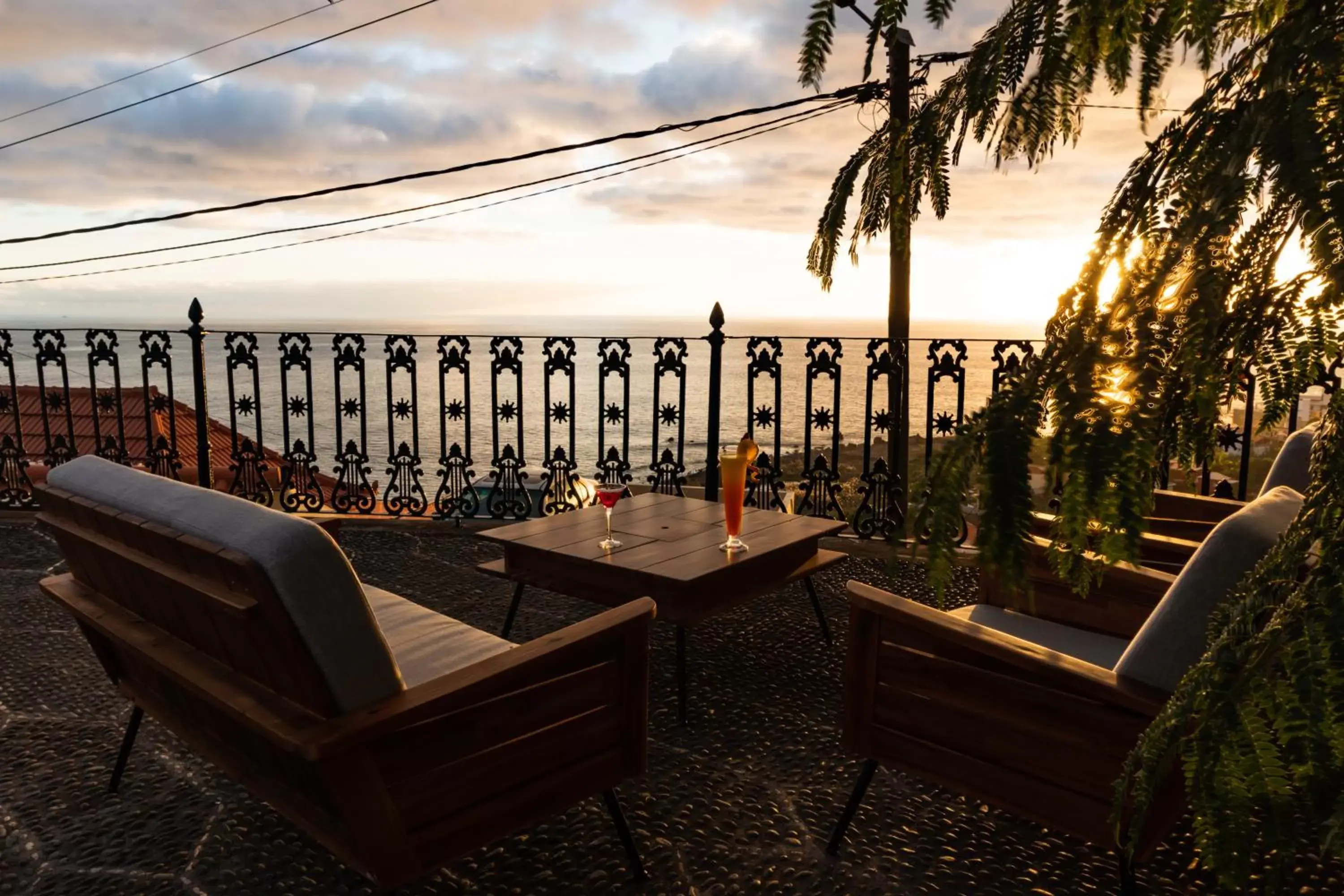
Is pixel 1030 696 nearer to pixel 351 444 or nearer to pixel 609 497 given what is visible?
pixel 609 497

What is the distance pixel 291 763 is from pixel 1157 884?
7.07ft

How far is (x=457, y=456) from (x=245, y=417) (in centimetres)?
161

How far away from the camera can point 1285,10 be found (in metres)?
0.87

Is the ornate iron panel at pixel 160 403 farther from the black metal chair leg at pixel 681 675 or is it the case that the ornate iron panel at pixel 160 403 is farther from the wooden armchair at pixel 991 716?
the wooden armchair at pixel 991 716

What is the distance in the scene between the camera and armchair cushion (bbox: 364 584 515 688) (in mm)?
2275

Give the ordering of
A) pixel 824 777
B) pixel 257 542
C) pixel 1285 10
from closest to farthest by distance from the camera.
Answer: pixel 1285 10
pixel 257 542
pixel 824 777

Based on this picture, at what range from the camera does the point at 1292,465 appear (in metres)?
2.56

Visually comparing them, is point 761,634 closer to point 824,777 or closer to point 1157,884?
point 824,777

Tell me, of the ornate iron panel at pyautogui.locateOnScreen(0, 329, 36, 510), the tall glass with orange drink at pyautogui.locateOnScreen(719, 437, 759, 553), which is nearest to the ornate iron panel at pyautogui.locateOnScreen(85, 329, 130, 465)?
the ornate iron panel at pyautogui.locateOnScreen(0, 329, 36, 510)

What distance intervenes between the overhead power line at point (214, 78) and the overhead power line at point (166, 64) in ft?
1.04

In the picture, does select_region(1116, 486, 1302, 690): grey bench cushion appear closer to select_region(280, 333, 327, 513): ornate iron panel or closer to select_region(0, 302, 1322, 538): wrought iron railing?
select_region(0, 302, 1322, 538): wrought iron railing

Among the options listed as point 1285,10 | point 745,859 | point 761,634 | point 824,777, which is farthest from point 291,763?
point 761,634

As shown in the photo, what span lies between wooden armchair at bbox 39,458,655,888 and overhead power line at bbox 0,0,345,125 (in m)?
9.22

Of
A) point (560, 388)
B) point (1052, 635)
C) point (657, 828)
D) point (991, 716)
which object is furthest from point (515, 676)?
point (560, 388)
